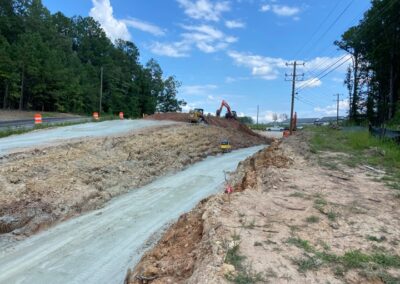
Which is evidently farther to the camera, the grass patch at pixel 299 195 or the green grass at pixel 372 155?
the green grass at pixel 372 155

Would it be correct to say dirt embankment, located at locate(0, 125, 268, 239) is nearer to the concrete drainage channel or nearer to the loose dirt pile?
the concrete drainage channel

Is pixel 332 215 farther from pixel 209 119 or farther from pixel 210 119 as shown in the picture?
pixel 210 119

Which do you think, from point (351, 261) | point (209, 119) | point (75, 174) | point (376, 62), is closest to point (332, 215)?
point (351, 261)

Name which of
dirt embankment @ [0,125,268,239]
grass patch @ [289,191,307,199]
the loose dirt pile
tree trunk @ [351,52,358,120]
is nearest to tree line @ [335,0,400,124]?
tree trunk @ [351,52,358,120]

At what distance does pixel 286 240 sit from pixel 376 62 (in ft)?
159

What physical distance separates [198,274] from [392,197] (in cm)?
543

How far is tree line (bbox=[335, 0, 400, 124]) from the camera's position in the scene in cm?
4269

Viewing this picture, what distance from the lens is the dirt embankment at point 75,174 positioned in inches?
405

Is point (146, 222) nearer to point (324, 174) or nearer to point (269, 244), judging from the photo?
point (324, 174)

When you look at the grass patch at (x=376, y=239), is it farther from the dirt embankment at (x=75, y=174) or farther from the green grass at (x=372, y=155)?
the dirt embankment at (x=75, y=174)

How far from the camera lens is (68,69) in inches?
2667

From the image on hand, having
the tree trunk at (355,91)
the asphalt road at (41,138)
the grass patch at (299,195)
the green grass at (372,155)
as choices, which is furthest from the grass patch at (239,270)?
the tree trunk at (355,91)

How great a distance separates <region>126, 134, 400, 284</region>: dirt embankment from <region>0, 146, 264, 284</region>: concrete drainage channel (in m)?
1.74

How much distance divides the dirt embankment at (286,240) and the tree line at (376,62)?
24870 millimetres
